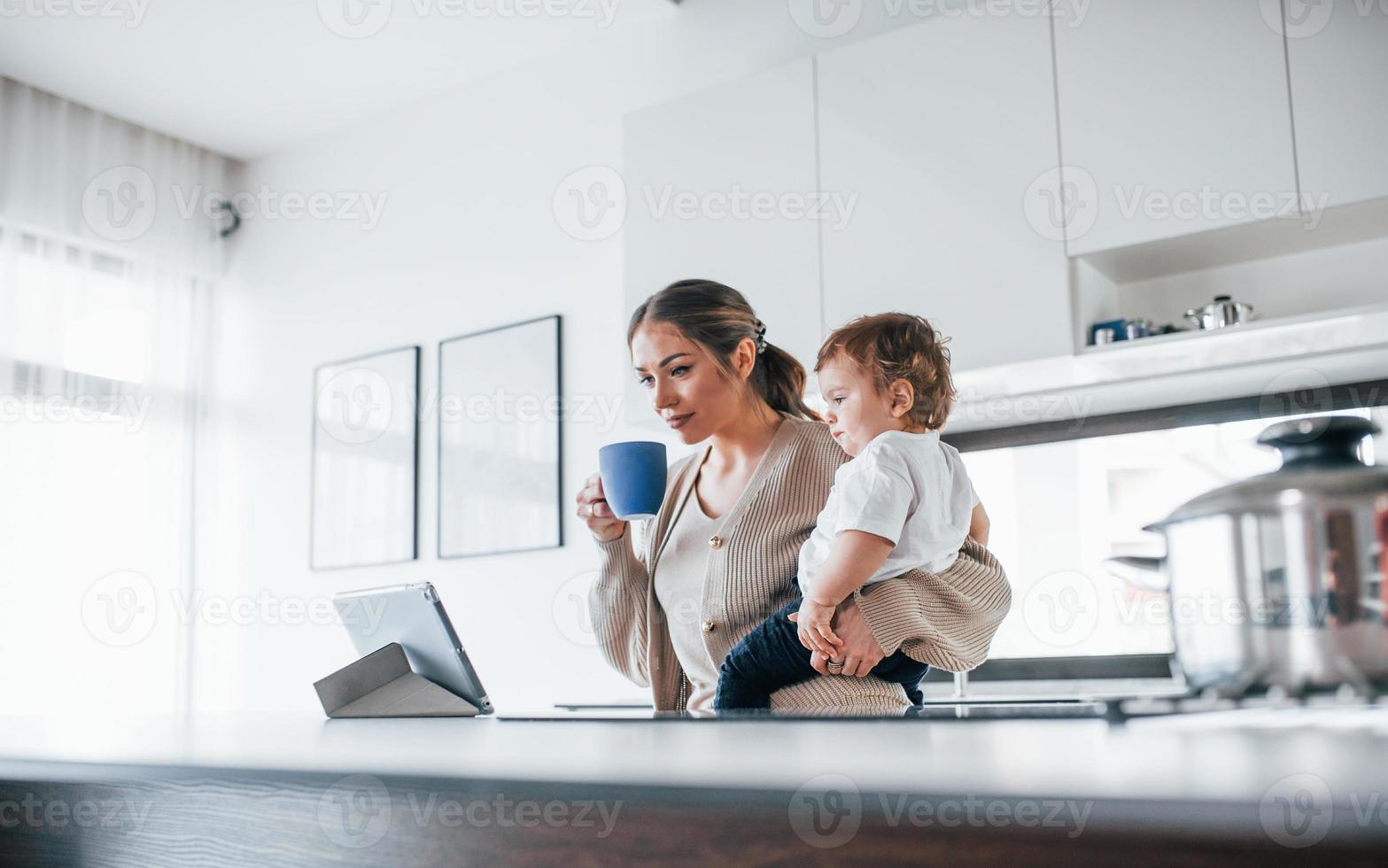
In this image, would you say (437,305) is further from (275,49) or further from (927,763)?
(927,763)

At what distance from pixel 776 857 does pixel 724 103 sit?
98.1 inches

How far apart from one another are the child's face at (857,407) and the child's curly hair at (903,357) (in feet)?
0.03

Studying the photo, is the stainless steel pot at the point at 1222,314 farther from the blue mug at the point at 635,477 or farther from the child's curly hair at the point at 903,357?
the blue mug at the point at 635,477

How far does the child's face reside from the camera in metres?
1.42

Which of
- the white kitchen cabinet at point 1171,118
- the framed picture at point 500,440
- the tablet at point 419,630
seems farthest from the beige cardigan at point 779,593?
the framed picture at point 500,440

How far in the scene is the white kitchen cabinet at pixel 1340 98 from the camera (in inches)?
76.7

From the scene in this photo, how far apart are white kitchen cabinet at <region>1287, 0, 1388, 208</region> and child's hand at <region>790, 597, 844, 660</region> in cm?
138

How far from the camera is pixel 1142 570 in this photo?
666mm

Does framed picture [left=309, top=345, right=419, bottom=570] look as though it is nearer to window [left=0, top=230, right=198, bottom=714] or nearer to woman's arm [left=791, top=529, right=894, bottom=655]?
window [left=0, top=230, right=198, bottom=714]

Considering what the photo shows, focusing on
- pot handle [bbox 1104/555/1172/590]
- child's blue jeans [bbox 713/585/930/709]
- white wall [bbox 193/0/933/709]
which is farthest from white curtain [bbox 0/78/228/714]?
pot handle [bbox 1104/555/1172/590]

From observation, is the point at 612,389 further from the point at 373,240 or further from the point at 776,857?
the point at 776,857

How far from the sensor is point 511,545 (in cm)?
331

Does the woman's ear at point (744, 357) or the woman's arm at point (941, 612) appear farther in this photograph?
the woman's ear at point (744, 357)

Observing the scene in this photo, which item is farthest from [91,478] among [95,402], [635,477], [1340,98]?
[1340,98]
